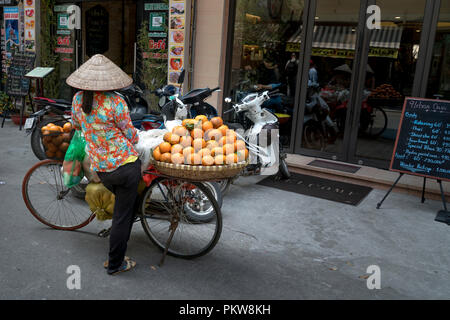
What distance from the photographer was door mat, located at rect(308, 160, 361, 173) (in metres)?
6.75

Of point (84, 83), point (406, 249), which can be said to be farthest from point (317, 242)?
point (84, 83)

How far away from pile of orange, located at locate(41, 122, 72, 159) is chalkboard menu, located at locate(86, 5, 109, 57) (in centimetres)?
813

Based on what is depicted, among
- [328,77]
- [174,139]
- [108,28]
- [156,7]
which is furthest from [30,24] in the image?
[174,139]

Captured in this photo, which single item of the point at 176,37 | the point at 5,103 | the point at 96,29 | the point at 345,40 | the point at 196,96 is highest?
the point at 96,29

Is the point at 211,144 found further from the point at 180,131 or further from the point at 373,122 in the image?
the point at 373,122

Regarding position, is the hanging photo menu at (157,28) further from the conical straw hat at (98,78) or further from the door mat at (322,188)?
the conical straw hat at (98,78)

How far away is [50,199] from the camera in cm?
451

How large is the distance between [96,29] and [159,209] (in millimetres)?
9073

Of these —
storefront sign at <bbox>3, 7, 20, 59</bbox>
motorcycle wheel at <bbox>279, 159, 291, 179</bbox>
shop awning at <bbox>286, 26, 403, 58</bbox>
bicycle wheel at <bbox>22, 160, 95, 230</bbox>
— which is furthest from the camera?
storefront sign at <bbox>3, 7, 20, 59</bbox>

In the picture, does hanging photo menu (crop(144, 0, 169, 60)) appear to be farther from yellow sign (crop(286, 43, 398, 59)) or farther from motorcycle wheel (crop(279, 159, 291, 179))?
motorcycle wheel (crop(279, 159, 291, 179))

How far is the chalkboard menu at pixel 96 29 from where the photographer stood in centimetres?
1134

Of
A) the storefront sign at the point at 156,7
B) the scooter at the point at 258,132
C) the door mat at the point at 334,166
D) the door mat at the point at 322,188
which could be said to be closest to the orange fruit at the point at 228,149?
the scooter at the point at 258,132

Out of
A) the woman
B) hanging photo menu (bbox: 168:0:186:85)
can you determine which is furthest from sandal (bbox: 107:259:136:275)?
hanging photo menu (bbox: 168:0:186:85)
